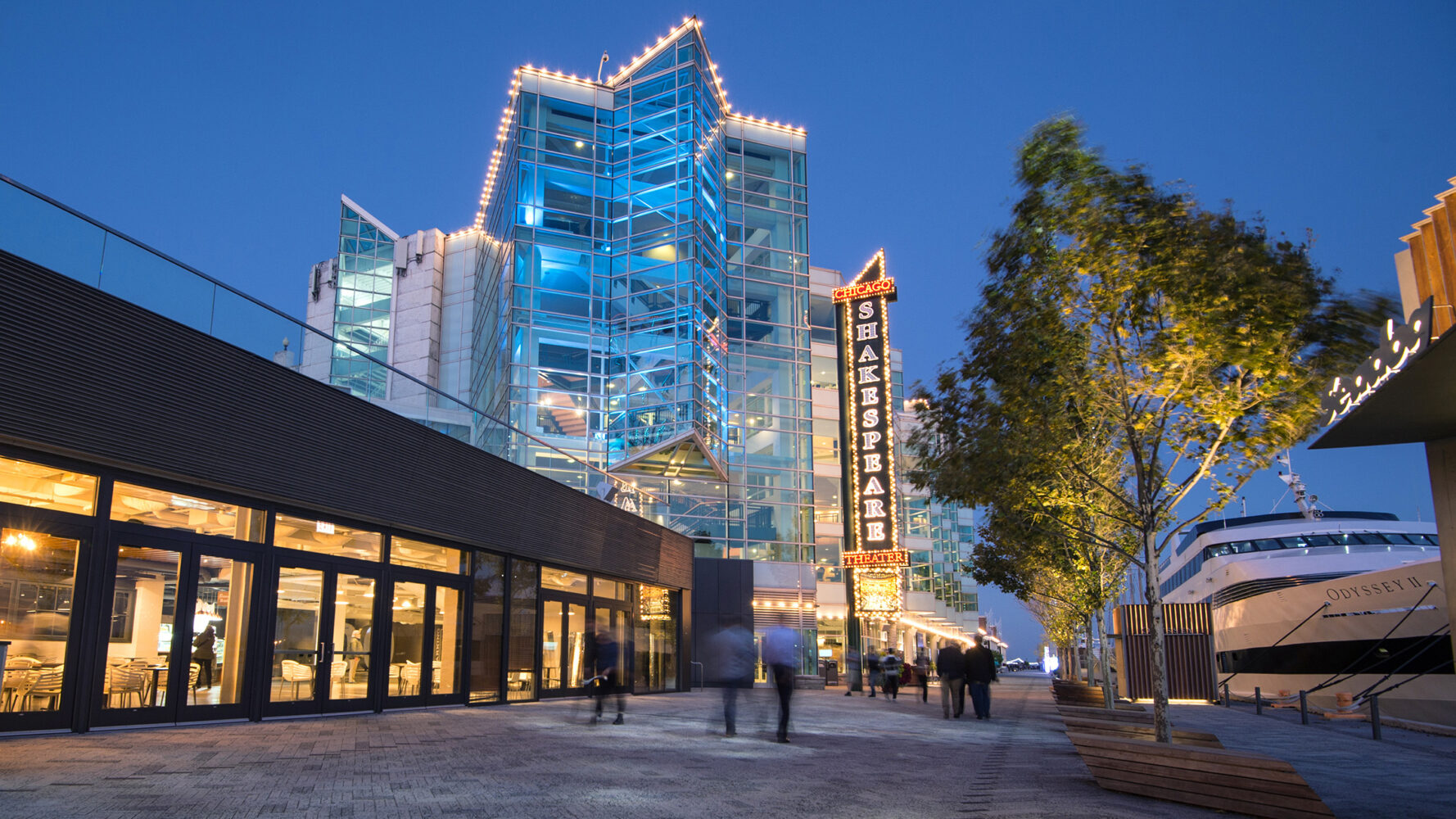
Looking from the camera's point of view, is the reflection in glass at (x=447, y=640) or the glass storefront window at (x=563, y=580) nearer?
the reflection in glass at (x=447, y=640)

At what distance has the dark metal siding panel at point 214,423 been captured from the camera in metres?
9.62

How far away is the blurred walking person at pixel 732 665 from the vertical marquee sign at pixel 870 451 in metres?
23.4

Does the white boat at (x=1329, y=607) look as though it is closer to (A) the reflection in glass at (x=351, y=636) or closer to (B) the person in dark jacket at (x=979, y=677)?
(B) the person in dark jacket at (x=979, y=677)

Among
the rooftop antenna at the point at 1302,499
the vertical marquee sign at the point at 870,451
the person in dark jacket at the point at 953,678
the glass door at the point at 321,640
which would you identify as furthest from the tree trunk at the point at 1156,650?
the rooftop antenna at the point at 1302,499

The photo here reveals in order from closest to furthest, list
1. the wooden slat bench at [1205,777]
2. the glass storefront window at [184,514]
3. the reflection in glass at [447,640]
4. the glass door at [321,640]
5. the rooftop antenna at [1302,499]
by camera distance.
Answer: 1. the wooden slat bench at [1205,777]
2. the glass storefront window at [184,514]
3. the glass door at [321,640]
4. the reflection in glass at [447,640]
5. the rooftop antenna at [1302,499]

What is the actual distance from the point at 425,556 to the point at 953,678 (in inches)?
442

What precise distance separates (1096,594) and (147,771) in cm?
2089

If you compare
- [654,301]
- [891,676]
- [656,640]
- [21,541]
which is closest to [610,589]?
[656,640]

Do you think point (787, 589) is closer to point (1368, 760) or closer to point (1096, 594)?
point (1096, 594)

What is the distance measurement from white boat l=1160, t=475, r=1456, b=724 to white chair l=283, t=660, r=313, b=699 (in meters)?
17.1

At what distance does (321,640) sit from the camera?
45.5ft

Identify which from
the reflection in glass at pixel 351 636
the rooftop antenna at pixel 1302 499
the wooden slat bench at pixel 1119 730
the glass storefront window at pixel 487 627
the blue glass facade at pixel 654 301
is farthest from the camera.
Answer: the rooftop antenna at pixel 1302 499

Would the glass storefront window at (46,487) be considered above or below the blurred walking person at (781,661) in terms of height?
above

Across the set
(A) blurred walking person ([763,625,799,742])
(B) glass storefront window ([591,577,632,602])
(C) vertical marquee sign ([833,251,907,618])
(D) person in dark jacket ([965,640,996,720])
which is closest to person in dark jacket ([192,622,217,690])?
(A) blurred walking person ([763,625,799,742])
